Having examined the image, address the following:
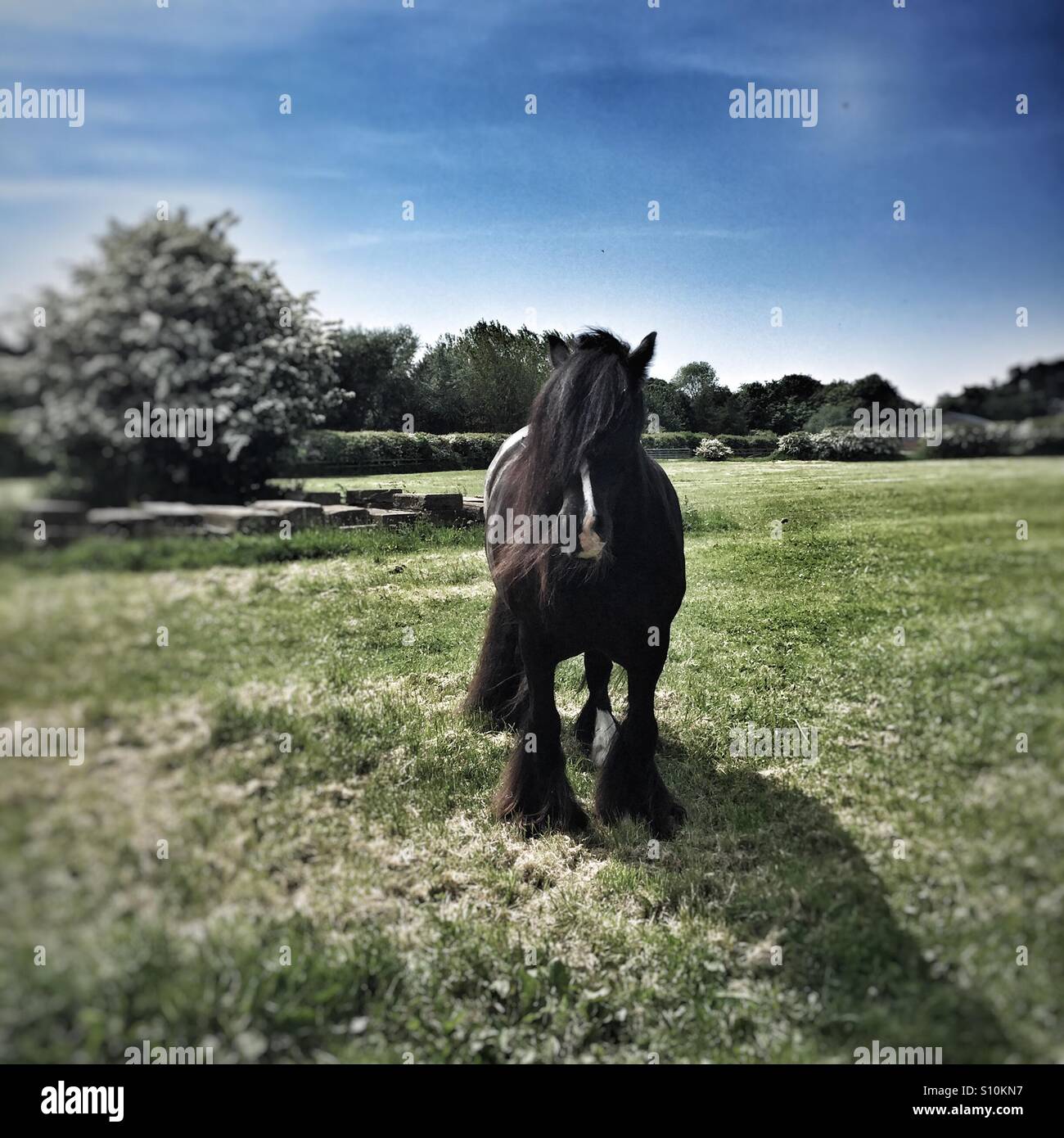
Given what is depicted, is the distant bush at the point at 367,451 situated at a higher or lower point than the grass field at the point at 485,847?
higher

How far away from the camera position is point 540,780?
4.82 meters

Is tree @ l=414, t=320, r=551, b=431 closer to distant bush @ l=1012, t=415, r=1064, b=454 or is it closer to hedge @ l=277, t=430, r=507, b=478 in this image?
hedge @ l=277, t=430, r=507, b=478

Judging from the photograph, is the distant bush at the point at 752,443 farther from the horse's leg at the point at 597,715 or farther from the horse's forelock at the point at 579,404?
the horse's forelock at the point at 579,404

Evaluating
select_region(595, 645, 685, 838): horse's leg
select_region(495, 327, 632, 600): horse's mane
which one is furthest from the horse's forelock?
select_region(595, 645, 685, 838): horse's leg

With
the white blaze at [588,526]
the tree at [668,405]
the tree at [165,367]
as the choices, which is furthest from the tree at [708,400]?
the tree at [165,367]

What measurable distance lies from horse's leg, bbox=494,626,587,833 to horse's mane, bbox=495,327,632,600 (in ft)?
3.31

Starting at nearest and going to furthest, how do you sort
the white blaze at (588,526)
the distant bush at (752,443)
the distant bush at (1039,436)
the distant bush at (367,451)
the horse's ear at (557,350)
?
the distant bush at (1039,436), the distant bush at (367,451), the white blaze at (588,526), the horse's ear at (557,350), the distant bush at (752,443)

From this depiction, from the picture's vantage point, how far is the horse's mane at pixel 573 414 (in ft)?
12.4

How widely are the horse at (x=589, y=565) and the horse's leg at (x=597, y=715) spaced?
37 mm

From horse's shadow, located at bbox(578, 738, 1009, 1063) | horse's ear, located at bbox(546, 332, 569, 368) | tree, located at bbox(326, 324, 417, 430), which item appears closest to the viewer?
horse's shadow, located at bbox(578, 738, 1009, 1063)

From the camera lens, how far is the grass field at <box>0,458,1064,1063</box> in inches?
104

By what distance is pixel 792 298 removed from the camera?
5035 millimetres
